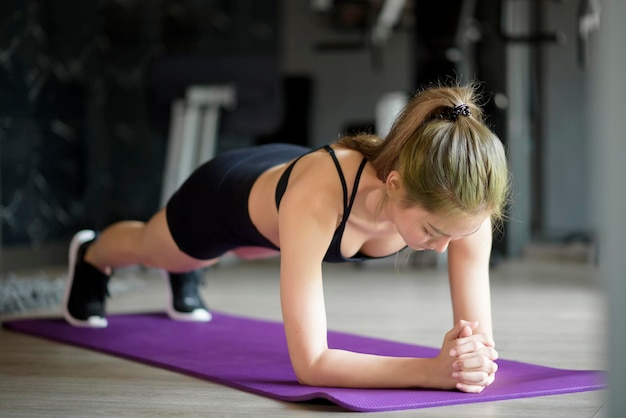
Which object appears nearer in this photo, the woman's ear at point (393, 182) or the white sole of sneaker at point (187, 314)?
the woman's ear at point (393, 182)

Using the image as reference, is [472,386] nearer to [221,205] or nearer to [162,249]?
[221,205]

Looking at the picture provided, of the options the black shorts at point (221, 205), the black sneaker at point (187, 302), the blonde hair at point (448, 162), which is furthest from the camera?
the black sneaker at point (187, 302)

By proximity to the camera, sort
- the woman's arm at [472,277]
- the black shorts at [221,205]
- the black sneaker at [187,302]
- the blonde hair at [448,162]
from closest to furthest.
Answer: the blonde hair at [448,162] < the woman's arm at [472,277] < the black shorts at [221,205] < the black sneaker at [187,302]

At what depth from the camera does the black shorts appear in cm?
191

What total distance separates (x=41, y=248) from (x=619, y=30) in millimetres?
4211

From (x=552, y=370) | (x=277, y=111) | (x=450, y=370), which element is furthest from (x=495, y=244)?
(x=450, y=370)

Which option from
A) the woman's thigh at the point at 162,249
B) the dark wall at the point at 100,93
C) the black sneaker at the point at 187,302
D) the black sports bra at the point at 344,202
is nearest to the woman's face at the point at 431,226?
the black sports bra at the point at 344,202

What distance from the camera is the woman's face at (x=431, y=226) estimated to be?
1.42m

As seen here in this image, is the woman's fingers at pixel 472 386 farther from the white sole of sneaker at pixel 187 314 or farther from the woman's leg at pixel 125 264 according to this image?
the white sole of sneaker at pixel 187 314

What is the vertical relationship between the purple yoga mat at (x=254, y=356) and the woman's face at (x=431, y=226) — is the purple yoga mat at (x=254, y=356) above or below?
below

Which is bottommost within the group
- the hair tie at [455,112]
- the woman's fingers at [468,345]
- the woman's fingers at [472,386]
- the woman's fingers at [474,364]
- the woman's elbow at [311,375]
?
the woman's fingers at [472,386]

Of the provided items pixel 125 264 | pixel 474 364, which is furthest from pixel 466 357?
pixel 125 264

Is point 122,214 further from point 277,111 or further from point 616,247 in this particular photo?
point 616,247

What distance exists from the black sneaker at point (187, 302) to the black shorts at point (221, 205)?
15.4 inches
